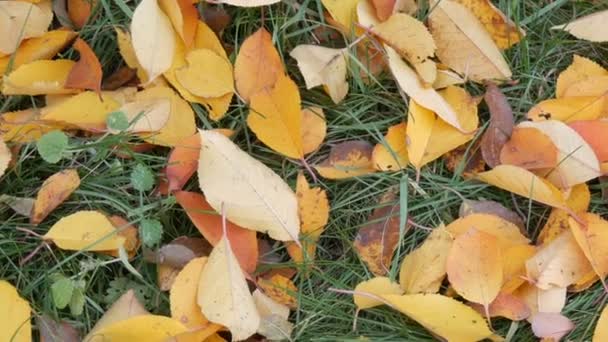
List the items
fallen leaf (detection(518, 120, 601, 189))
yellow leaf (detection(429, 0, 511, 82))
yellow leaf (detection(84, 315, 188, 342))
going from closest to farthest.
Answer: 1. yellow leaf (detection(84, 315, 188, 342))
2. fallen leaf (detection(518, 120, 601, 189))
3. yellow leaf (detection(429, 0, 511, 82))

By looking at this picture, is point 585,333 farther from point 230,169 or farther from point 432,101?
point 230,169

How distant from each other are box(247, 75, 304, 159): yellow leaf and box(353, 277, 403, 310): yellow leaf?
0.24 m

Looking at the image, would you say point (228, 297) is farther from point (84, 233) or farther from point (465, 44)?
point (465, 44)

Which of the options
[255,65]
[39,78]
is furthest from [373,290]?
[39,78]

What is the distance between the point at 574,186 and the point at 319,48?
1.53 ft

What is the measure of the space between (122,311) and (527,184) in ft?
2.11

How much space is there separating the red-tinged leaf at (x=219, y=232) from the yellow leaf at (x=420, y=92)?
1.12 ft

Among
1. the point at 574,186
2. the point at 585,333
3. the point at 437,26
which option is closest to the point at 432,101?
the point at 437,26

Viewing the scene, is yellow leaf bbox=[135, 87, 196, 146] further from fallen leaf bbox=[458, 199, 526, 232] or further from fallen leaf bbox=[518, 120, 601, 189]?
fallen leaf bbox=[518, 120, 601, 189]

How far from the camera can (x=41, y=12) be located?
1429mm

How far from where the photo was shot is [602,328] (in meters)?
1.24

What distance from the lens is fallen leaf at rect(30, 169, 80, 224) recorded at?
4.38 ft

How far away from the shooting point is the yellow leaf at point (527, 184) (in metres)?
Result: 1.30

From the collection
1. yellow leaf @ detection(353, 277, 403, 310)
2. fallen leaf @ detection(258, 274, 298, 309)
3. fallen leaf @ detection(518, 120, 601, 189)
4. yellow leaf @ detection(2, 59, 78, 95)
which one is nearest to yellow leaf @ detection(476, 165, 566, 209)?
fallen leaf @ detection(518, 120, 601, 189)
